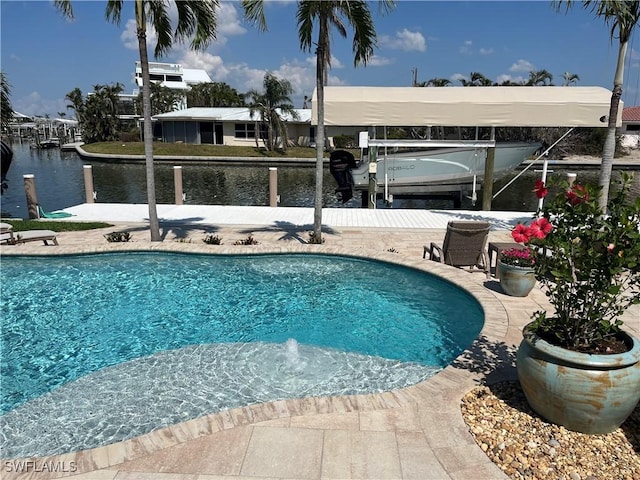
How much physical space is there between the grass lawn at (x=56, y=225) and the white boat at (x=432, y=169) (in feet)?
26.2

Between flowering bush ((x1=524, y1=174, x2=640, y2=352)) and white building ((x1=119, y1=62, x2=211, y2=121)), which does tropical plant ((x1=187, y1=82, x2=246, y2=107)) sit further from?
flowering bush ((x1=524, y1=174, x2=640, y2=352))

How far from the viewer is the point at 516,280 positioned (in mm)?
7023

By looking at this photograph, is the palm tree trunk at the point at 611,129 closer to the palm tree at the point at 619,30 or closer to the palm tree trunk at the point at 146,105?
the palm tree at the point at 619,30

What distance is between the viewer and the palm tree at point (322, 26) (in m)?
8.98

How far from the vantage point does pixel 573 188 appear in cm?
366

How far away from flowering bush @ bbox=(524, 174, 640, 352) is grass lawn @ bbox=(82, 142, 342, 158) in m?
34.8

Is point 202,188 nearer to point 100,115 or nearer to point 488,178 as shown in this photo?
point 488,178

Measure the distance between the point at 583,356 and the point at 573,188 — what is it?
1.32 metres

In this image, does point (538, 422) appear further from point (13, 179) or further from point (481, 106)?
point (13, 179)

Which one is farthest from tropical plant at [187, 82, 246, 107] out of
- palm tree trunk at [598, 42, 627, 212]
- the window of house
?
palm tree trunk at [598, 42, 627, 212]

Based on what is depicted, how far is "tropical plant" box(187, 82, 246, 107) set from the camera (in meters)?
57.8

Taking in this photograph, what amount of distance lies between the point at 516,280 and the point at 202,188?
64.6 feet

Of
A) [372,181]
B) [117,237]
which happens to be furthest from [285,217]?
[117,237]

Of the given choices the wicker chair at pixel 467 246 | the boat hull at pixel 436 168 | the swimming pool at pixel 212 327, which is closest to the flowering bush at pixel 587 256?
the swimming pool at pixel 212 327
